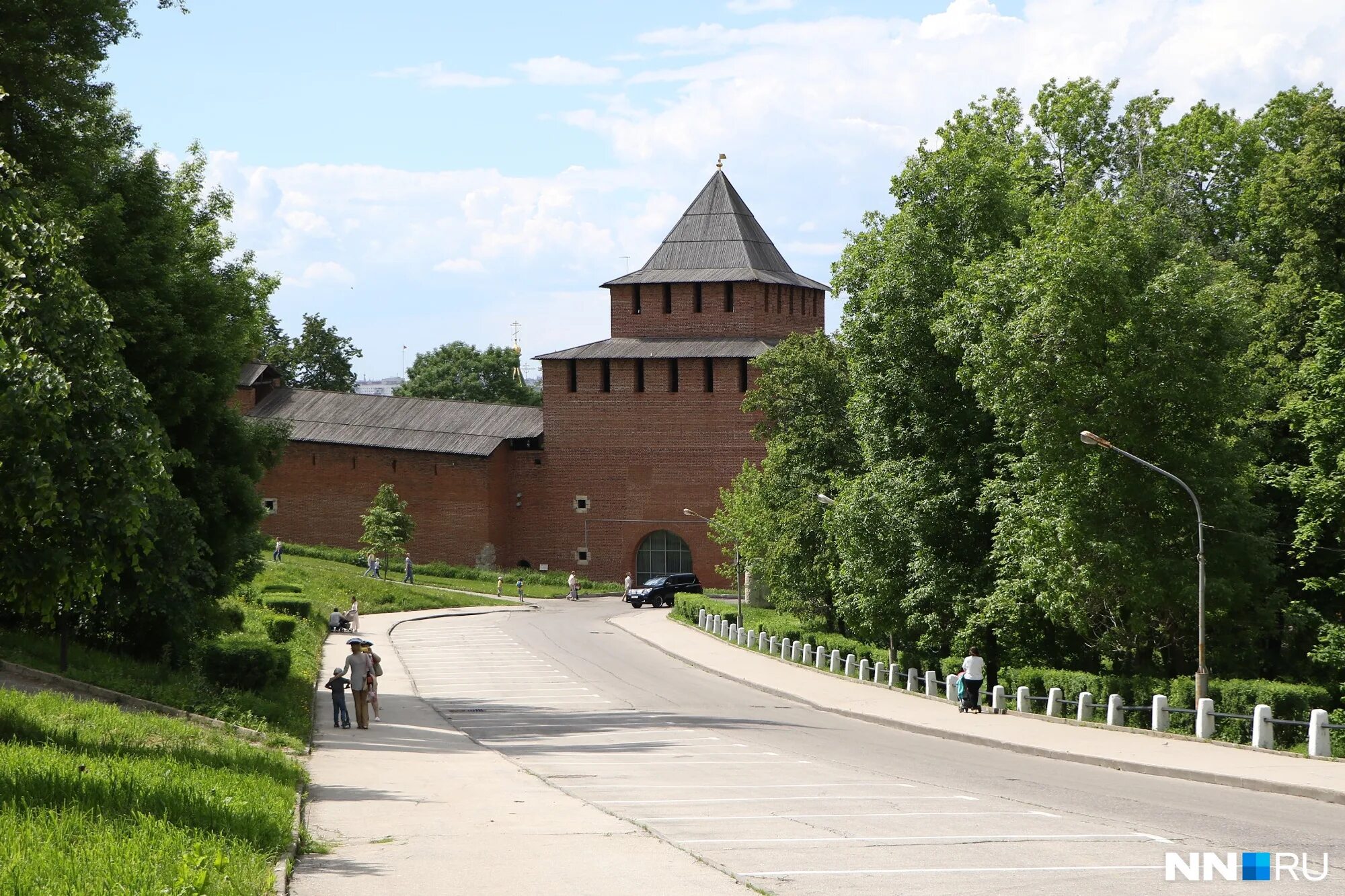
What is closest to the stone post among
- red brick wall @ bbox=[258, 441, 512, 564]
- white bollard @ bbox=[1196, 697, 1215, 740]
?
white bollard @ bbox=[1196, 697, 1215, 740]

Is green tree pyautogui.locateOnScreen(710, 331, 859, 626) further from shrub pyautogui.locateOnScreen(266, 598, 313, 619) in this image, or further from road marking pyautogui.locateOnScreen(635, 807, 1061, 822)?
road marking pyautogui.locateOnScreen(635, 807, 1061, 822)

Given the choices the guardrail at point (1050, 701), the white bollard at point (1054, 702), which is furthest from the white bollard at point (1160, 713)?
the white bollard at point (1054, 702)

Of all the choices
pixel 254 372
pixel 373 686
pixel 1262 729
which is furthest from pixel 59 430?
pixel 254 372

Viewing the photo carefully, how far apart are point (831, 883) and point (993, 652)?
24.0m

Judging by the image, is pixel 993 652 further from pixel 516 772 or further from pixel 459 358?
pixel 459 358

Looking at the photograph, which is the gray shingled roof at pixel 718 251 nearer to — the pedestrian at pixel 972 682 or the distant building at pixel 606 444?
the distant building at pixel 606 444

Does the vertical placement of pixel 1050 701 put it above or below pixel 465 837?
below

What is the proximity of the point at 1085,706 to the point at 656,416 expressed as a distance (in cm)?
4043

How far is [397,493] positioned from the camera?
66188 mm

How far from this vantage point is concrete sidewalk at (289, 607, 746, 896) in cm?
923

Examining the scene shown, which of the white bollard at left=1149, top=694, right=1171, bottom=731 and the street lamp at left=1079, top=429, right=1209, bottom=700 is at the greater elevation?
the street lamp at left=1079, top=429, right=1209, bottom=700

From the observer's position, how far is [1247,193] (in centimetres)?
3503

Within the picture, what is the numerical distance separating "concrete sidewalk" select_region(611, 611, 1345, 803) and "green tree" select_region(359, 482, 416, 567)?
26.3m

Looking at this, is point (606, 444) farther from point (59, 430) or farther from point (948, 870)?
point (948, 870)
